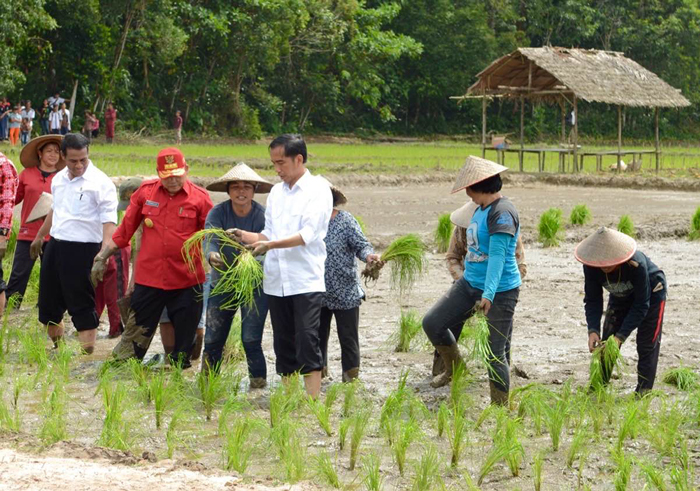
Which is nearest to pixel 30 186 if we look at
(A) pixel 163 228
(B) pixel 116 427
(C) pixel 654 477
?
(A) pixel 163 228

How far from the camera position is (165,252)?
6.24 metres

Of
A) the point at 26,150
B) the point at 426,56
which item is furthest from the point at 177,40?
the point at 26,150

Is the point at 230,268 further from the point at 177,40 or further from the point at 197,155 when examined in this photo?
the point at 177,40

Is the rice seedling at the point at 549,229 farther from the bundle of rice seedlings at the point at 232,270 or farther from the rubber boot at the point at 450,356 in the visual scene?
the bundle of rice seedlings at the point at 232,270

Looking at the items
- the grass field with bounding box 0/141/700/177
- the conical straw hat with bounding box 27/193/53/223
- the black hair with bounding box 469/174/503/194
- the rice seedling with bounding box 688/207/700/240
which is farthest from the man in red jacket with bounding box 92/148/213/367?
the grass field with bounding box 0/141/700/177

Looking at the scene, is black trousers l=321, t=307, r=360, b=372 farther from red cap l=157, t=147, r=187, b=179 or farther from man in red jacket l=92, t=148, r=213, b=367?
red cap l=157, t=147, r=187, b=179

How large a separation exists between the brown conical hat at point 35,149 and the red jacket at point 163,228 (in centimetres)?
144

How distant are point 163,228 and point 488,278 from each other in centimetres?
193

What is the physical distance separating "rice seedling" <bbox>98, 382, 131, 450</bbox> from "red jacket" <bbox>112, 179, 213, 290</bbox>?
3.66 feet

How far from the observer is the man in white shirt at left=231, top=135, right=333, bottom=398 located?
5.55 m

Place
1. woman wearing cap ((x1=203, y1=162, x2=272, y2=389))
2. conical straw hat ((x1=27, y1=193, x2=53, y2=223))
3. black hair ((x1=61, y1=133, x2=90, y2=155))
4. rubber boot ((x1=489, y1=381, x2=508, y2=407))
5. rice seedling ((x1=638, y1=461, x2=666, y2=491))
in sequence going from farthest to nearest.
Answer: conical straw hat ((x1=27, y1=193, x2=53, y2=223))
black hair ((x1=61, y1=133, x2=90, y2=155))
woman wearing cap ((x1=203, y1=162, x2=272, y2=389))
rubber boot ((x1=489, y1=381, x2=508, y2=407))
rice seedling ((x1=638, y1=461, x2=666, y2=491))

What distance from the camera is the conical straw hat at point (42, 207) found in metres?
7.50

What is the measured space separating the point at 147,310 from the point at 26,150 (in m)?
1.96

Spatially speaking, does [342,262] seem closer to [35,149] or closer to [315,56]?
[35,149]
